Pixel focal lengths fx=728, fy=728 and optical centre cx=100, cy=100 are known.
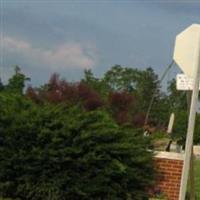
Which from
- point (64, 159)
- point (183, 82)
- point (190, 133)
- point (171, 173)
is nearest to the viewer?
point (190, 133)

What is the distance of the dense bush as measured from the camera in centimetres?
1228

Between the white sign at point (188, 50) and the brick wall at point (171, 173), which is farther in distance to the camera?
the brick wall at point (171, 173)

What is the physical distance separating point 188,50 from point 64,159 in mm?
3670

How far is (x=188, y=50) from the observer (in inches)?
372

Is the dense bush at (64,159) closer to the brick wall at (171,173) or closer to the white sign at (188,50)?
the white sign at (188,50)

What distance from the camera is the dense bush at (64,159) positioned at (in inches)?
484

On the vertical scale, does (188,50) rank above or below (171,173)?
above

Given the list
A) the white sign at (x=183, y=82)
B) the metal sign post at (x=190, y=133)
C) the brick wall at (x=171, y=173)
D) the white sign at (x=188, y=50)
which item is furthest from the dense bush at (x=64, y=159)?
the metal sign post at (x=190, y=133)

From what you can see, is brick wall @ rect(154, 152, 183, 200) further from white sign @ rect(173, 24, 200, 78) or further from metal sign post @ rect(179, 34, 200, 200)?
metal sign post @ rect(179, 34, 200, 200)

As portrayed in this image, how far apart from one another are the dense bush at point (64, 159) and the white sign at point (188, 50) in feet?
11.0

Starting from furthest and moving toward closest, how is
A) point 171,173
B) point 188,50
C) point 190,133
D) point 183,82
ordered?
point 171,173 < point 183,82 < point 188,50 < point 190,133

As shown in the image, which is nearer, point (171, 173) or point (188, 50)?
point (188, 50)

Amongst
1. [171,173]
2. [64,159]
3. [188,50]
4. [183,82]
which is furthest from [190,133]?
[171,173]

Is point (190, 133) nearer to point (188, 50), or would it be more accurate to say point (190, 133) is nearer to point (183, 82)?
point (188, 50)
